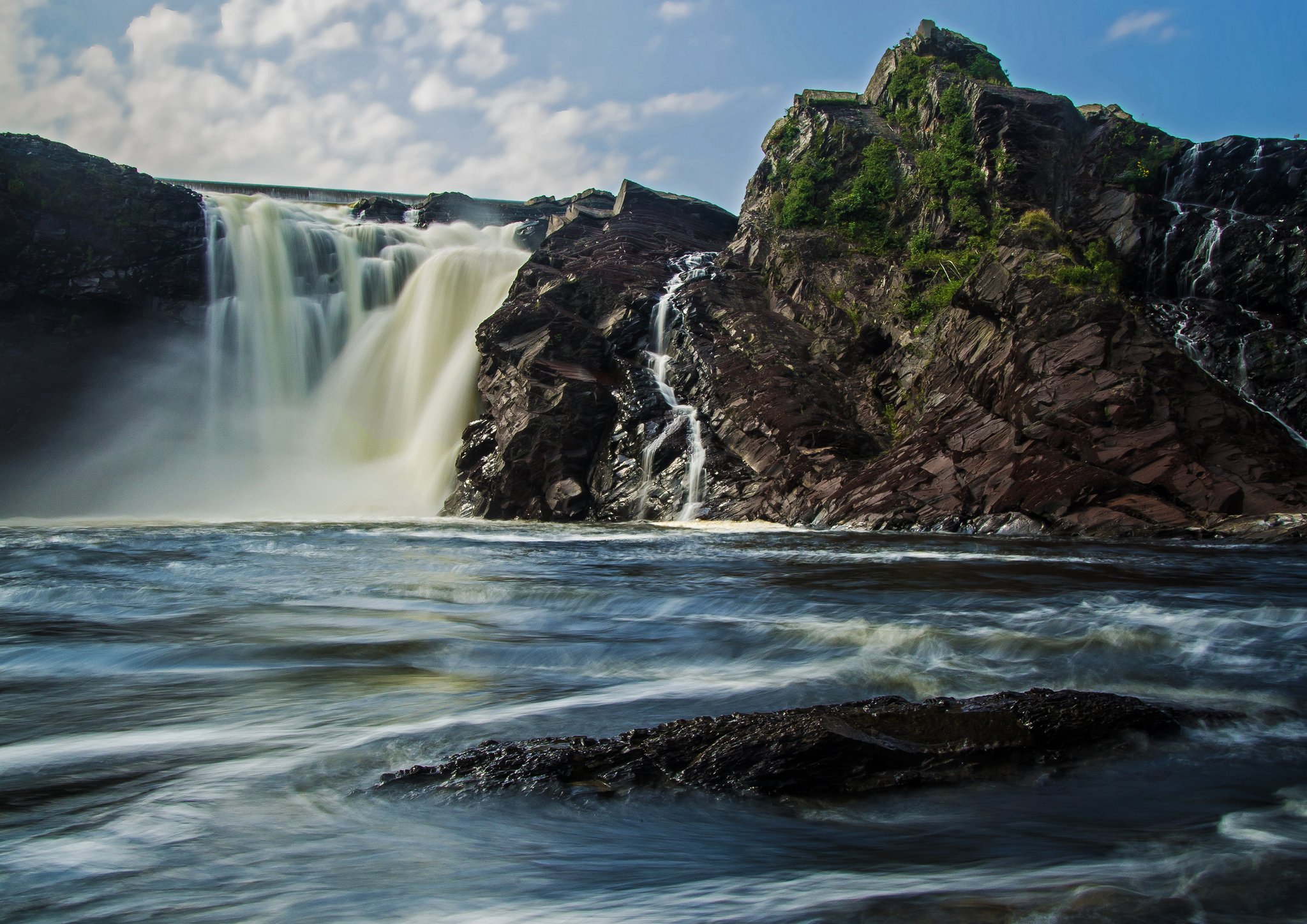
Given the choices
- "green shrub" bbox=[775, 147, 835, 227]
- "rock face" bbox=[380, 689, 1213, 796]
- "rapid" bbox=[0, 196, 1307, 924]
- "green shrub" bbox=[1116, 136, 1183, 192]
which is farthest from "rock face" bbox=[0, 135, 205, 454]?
"rock face" bbox=[380, 689, 1213, 796]

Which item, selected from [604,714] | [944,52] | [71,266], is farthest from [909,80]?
[604,714]

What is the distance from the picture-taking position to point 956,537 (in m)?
17.0

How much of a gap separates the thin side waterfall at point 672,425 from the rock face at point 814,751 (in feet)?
62.3

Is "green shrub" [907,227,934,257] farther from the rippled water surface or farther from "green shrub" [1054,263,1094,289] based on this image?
the rippled water surface

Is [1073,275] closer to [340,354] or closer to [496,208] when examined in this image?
[340,354]

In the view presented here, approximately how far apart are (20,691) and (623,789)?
4.98 m

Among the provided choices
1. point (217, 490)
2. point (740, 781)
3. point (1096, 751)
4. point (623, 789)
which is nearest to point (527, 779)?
point (623, 789)

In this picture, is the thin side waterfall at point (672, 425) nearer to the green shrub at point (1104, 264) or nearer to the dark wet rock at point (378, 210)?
the green shrub at point (1104, 264)

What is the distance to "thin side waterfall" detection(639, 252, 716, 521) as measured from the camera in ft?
79.5

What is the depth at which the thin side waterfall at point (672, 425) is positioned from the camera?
24.2 metres

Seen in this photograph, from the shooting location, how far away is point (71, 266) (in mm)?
34281

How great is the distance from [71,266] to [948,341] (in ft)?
110

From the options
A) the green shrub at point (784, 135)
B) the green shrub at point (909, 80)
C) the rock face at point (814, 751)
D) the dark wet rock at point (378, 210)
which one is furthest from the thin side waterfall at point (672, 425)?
the dark wet rock at point (378, 210)

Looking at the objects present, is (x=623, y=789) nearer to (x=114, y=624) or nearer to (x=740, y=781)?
(x=740, y=781)
